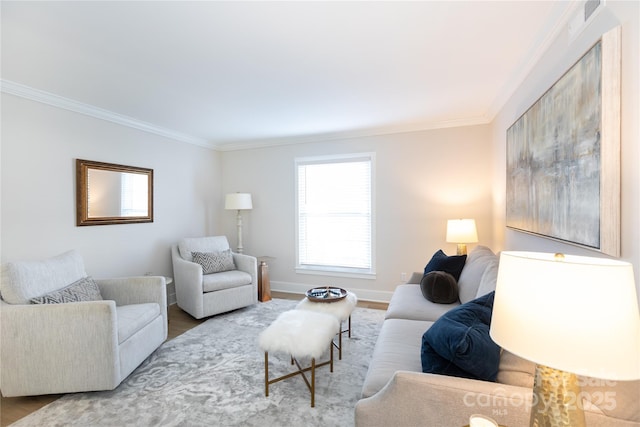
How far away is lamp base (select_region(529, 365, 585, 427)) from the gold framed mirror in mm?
3990

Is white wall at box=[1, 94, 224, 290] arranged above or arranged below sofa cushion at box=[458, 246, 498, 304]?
above

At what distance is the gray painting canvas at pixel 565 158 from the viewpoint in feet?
4.33

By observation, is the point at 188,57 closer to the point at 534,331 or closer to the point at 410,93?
the point at 410,93

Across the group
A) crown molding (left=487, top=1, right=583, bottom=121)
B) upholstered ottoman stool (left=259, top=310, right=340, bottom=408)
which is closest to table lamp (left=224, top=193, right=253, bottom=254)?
upholstered ottoman stool (left=259, top=310, right=340, bottom=408)

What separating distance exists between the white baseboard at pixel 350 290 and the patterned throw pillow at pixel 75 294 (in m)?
2.61

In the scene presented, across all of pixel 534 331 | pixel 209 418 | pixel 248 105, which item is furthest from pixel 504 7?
pixel 209 418

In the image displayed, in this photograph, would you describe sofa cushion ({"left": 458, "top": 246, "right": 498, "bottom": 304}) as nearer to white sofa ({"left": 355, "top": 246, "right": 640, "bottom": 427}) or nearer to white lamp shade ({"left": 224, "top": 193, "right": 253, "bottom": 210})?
white sofa ({"left": 355, "top": 246, "right": 640, "bottom": 427})

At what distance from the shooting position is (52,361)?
2049mm

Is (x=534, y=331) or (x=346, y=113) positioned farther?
(x=346, y=113)

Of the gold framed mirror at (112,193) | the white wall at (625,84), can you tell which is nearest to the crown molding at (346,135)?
the gold framed mirror at (112,193)

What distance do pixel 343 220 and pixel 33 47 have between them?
3658 mm

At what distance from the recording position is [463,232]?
336 cm

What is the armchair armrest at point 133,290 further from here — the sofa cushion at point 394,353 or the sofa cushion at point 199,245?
the sofa cushion at point 394,353

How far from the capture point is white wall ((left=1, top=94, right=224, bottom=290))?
266cm
